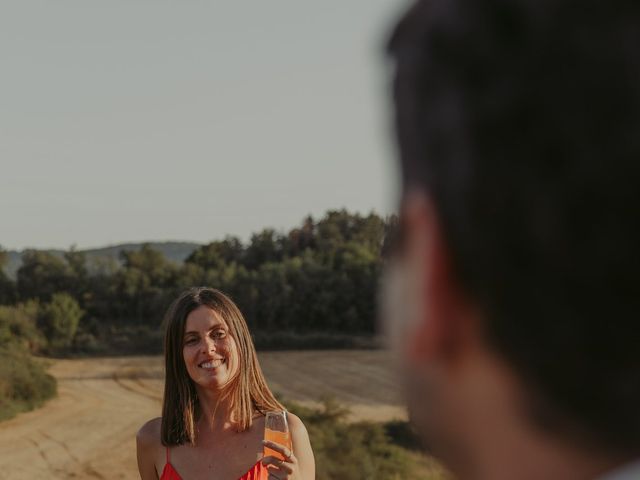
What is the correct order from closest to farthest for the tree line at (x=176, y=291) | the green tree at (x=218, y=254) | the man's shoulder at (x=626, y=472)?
the man's shoulder at (x=626, y=472) → the tree line at (x=176, y=291) → the green tree at (x=218, y=254)

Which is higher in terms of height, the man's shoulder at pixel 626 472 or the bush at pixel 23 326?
the man's shoulder at pixel 626 472

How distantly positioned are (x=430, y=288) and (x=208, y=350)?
385cm

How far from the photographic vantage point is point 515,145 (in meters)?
0.63

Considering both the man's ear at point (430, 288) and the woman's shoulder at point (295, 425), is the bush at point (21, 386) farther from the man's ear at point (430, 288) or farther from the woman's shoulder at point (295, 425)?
the man's ear at point (430, 288)

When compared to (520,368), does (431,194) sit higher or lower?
higher

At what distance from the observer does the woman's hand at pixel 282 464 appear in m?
4.10

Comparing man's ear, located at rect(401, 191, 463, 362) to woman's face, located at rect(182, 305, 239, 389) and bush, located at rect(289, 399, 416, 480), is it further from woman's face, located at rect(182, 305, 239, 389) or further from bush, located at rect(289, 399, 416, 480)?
bush, located at rect(289, 399, 416, 480)

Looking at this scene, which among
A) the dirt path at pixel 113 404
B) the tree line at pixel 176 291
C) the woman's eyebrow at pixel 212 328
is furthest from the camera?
the tree line at pixel 176 291

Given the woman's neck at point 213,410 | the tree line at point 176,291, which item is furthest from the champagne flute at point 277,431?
the tree line at point 176,291

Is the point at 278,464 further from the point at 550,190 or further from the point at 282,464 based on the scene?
the point at 550,190

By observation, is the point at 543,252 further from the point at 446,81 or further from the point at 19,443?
the point at 19,443

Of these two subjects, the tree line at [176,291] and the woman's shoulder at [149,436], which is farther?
the tree line at [176,291]

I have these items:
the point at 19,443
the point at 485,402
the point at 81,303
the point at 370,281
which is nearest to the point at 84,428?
the point at 19,443

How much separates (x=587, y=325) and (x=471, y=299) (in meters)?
0.08
